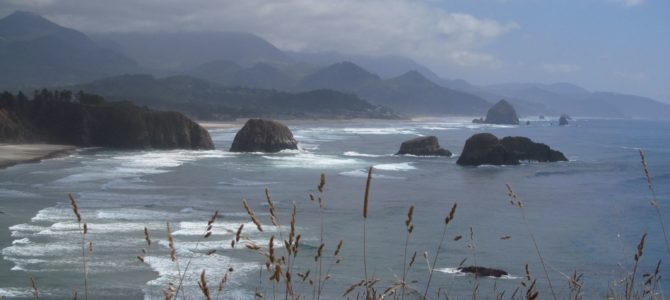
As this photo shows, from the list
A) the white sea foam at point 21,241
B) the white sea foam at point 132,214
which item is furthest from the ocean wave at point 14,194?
the white sea foam at point 21,241

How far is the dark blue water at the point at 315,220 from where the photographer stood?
593 inches

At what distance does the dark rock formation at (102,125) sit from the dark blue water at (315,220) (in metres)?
9.02

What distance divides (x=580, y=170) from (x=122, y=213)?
3703 cm

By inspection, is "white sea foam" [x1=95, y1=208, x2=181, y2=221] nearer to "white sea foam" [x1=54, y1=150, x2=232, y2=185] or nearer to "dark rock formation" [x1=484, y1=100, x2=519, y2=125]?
"white sea foam" [x1=54, y1=150, x2=232, y2=185]

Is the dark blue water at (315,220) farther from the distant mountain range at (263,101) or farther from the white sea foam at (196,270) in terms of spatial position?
the distant mountain range at (263,101)

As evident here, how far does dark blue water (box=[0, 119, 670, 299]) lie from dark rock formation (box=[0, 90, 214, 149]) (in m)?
9.02

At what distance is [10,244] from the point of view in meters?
17.4

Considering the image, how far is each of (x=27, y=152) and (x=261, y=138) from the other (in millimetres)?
18003

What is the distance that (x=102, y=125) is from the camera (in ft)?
201

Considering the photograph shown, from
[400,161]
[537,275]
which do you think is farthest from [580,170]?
[537,275]

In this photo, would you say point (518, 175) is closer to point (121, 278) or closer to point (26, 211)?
point (26, 211)

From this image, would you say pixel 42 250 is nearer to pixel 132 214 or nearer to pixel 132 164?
pixel 132 214

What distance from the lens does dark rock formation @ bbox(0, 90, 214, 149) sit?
59156 mm

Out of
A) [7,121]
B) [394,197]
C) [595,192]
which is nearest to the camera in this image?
[394,197]
